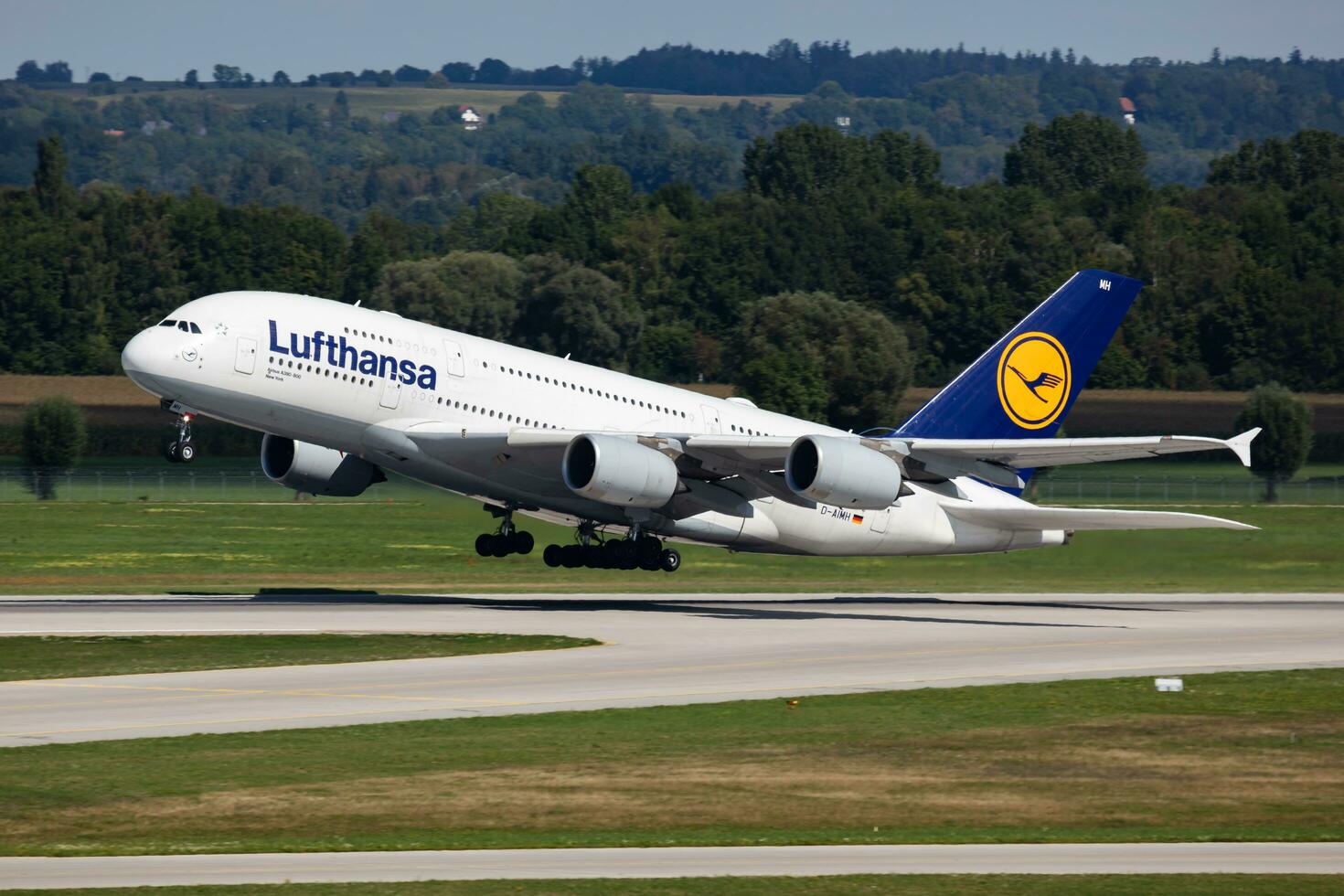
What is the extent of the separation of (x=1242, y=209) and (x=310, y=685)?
171486 millimetres

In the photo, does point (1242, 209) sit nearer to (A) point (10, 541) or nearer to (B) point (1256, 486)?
(B) point (1256, 486)

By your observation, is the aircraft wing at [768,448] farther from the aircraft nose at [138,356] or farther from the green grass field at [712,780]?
the green grass field at [712,780]

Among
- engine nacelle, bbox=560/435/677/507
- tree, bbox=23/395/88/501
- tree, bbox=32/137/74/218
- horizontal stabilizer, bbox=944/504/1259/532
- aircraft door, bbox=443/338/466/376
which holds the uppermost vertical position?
tree, bbox=32/137/74/218

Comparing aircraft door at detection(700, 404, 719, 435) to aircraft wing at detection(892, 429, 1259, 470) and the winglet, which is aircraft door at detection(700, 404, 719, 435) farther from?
the winglet

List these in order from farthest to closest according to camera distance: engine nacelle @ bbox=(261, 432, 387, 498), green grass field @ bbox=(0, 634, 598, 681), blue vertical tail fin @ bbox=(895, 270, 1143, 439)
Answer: blue vertical tail fin @ bbox=(895, 270, 1143, 439)
engine nacelle @ bbox=(261, 432, 387, 498)
green grass field @ bbox=(0, 634, 598, 681)

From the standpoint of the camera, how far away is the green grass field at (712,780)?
22812mm

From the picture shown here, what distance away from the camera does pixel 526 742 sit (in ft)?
94.1

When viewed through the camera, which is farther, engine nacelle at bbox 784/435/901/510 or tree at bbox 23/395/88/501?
tree at bbox 23/395/88/501

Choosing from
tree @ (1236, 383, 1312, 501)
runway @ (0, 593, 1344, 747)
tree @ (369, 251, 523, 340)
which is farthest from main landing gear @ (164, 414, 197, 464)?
tree @ (369, 251, 523, 340)

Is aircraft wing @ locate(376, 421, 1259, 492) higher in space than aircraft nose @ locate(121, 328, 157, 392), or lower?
lower

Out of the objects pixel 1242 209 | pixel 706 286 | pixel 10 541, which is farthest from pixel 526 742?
pixel 1242 209

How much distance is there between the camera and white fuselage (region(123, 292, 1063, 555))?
1718 inches

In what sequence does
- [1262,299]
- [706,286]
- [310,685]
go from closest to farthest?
[310,685] < [1262,299] < [706,286]

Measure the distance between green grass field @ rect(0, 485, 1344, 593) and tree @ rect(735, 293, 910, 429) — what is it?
129ft
